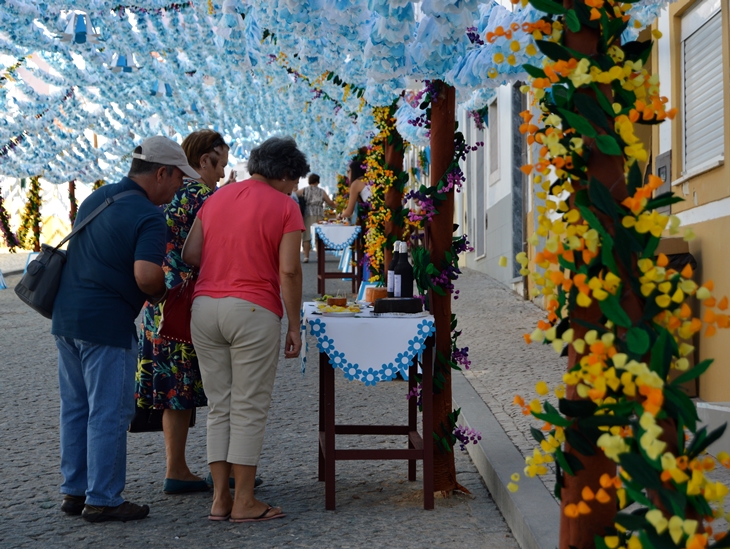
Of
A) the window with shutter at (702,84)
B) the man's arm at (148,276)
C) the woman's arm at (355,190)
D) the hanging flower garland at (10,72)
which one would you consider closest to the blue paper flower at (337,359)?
the man's arm at (148,276)

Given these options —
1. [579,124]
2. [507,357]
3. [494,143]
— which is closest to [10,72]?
[494,143]

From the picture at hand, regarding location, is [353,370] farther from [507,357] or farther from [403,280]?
[507,357]

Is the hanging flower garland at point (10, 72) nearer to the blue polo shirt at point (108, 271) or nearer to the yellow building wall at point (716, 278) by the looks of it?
the yellow building wall at point (716, 278)

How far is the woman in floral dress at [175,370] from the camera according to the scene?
5.14 meters

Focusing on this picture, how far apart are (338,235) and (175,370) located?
38.7 ft

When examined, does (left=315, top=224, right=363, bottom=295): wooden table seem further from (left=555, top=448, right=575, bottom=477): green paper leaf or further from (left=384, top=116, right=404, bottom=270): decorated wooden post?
(left=555, top=448, right=575, bottom=477): green paper leaf

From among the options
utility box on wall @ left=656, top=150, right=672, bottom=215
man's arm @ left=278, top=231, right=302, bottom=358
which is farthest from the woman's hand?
utility box on wall @ left=656, top=150, right=672, bottom=215

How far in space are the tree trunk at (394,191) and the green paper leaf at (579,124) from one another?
8.13m

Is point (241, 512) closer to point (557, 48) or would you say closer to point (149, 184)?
point (149, 184)

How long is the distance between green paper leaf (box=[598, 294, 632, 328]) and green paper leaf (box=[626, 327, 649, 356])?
22 millimetres

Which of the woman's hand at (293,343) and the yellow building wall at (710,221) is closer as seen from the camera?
the woman's hand at (293,343)

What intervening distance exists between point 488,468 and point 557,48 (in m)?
3.48

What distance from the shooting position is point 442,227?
17.3ft

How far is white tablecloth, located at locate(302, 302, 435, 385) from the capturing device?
4.91 metres
